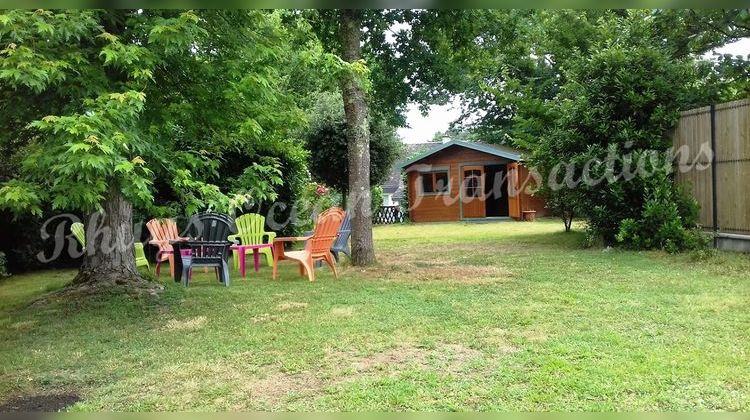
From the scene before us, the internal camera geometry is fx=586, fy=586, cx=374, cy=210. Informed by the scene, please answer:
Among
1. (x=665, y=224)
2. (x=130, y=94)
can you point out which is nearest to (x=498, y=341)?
(x=130, y=94)

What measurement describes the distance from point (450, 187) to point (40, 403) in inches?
742

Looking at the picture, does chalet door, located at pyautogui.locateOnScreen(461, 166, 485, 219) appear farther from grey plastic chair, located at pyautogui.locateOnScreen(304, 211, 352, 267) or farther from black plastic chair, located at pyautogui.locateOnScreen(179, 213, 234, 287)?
black plastic chair, located at pyautogui.locateOnScreen(179, 213, 234, 287)

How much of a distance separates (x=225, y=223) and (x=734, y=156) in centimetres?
711

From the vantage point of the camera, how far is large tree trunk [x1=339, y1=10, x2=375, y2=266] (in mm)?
8727

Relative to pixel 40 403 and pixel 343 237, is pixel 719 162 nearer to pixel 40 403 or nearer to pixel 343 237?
pixel 343 237

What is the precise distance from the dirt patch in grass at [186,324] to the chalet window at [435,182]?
54.9 feet

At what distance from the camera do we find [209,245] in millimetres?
7297

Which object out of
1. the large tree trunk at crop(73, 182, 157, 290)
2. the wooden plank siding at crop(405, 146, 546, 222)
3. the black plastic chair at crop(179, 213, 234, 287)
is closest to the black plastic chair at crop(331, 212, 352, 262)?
the black plastic chair at crop(179, 213, 234, 287)

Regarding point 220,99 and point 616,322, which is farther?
point 220,99

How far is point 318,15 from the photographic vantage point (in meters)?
9.12

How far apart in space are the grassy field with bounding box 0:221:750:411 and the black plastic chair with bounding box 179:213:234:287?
0.29 metres

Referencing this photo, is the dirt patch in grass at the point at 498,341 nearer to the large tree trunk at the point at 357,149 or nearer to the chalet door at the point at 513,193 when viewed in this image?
the large tree trunk at the point at 357,149

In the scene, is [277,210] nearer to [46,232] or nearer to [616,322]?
[46,232]

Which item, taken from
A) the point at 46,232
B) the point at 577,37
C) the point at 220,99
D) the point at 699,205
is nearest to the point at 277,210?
the point at 46,232
